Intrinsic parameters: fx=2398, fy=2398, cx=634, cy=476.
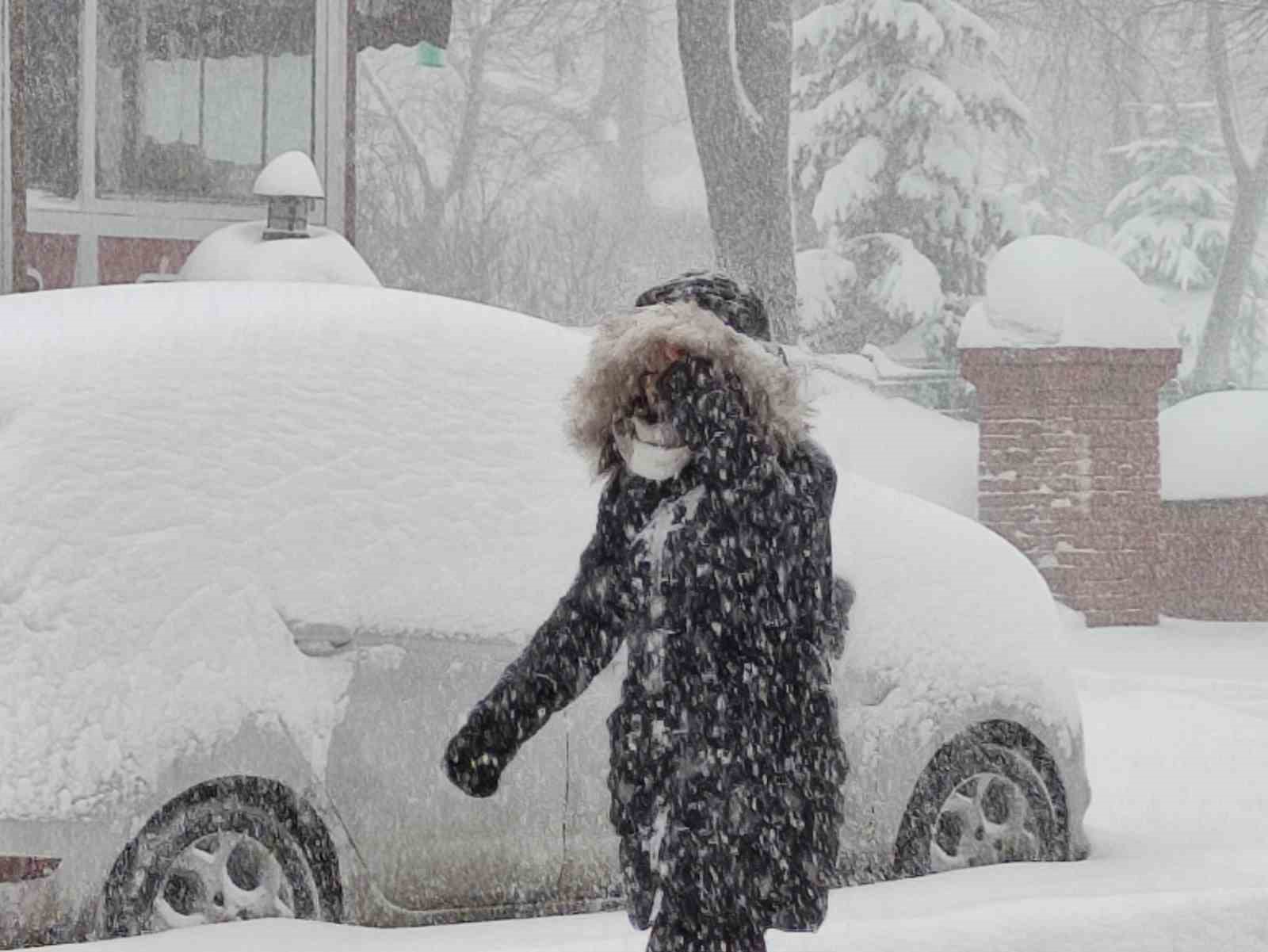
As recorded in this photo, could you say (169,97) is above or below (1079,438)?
above

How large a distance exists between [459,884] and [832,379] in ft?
46.7

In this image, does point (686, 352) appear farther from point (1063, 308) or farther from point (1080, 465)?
point (1063, 308)

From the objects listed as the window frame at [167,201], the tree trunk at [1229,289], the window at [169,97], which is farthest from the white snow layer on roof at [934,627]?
the tree trunk at [1229,289]

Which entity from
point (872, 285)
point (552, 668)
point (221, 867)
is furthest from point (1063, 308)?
point (552, 668)

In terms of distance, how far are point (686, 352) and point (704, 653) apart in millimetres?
494

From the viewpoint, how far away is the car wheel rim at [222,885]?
495 centimetres

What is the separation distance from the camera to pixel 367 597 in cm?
522

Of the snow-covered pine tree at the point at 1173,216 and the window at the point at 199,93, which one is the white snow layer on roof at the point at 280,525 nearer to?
the window at the point at 199,93

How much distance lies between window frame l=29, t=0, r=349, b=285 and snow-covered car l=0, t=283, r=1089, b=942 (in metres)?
6.68

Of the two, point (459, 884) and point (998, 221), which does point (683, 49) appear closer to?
point (998, 221)

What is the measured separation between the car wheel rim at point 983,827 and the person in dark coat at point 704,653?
7.42ft

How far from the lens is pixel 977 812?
6207 millimetres

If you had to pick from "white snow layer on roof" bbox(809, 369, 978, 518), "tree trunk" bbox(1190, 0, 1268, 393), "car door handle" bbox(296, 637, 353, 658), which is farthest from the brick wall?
"tree trunk" bbox(1190, 0, 1268, 393)

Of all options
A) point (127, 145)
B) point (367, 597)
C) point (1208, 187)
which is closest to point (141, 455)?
point (367, 597)
